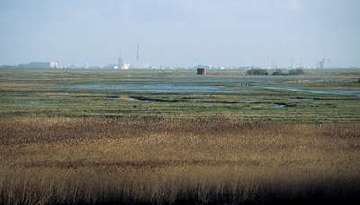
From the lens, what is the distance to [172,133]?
92.0 ft

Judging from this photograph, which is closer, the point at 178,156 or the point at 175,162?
the point at 175,162

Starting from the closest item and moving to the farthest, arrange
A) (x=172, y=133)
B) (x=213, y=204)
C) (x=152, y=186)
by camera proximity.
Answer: (x=213, y=204)
(x=152, y=186)
(x=172, y=133)

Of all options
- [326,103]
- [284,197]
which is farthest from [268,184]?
[326,103]

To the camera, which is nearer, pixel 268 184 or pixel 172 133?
pixel 268 184

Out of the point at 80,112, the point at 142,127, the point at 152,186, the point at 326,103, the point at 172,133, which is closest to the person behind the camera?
the point at 152,186

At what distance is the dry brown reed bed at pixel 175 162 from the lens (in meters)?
16.3

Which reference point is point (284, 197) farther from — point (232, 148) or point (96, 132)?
point (96, 132)

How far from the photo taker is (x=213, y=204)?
15.7 m

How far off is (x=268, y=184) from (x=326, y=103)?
31.6 m

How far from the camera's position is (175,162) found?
2088cm

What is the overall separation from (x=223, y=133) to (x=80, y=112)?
42.7 ft

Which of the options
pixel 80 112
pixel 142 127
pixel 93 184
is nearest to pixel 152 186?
pixel 93 184

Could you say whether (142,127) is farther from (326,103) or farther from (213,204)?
(326,103)

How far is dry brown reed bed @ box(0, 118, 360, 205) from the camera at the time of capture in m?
16.3
